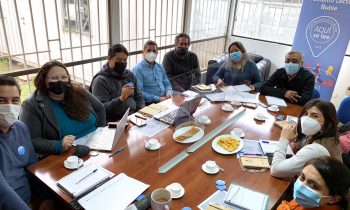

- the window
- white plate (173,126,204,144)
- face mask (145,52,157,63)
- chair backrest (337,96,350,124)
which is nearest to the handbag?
chair backrest (337,96,350,124)

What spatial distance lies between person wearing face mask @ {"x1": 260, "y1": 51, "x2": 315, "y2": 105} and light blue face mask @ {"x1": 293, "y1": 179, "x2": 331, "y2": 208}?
1579mm

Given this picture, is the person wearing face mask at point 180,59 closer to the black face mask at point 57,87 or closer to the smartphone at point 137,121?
the smartphone at point 137,121

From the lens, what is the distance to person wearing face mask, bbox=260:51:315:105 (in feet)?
8.45

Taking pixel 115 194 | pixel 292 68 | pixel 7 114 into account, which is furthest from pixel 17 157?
pixel 292 68

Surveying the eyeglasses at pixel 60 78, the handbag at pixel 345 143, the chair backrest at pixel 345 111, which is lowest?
the handbag at pixel 345 143

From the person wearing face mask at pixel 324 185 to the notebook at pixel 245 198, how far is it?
0.56ft

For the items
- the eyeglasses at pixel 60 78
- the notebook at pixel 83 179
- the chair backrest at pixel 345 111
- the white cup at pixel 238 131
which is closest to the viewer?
the notebook at pixel 83 179

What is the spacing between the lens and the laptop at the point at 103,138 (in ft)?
5.27

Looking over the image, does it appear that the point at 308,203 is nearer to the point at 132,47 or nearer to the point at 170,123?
the point at 170,123

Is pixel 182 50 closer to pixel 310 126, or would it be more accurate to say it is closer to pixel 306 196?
pixel 310 126

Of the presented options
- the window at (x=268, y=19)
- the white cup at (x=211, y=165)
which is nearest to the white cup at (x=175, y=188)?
the white cup at (x=211, y=165)

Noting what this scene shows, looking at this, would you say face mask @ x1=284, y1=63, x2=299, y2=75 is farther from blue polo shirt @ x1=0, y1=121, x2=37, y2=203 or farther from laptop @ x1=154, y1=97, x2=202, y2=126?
blue polo shirt @ x1=0, y1=121, x2=37, y2=203

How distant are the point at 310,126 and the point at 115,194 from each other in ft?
4.15

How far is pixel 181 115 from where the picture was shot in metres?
1.87
